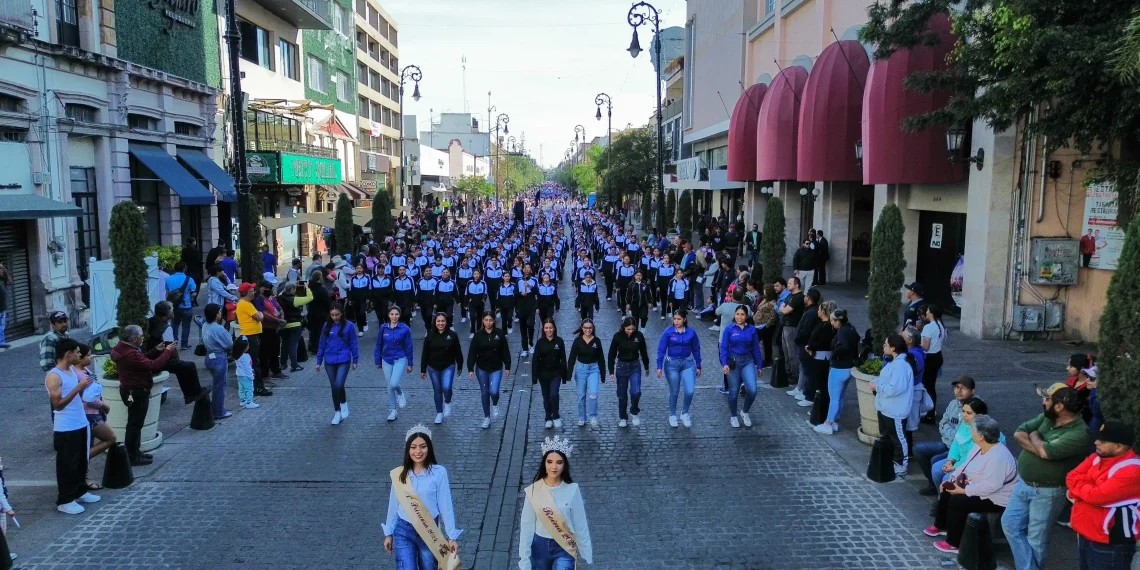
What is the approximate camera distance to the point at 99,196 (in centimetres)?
2023

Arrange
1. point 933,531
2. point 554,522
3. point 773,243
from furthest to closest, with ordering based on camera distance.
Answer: point 773,243
point 933,531
point 554,522

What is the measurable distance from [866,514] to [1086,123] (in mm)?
6876

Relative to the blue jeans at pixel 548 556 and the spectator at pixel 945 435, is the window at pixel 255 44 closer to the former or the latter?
the spectator at pixel 945 435

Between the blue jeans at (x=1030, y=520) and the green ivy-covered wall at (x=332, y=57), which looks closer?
the blue jeans at (x=1030, y=520)

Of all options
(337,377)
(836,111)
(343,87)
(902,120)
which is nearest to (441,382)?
(337,377)

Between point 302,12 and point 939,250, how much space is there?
26.4m

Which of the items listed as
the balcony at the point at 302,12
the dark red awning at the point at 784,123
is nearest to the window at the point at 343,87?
the balcony at the point at 302,12

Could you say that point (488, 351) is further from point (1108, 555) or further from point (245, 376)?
point (1108, 555)

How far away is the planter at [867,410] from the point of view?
9.33 m

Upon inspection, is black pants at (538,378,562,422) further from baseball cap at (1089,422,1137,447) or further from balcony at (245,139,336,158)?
balcony at (245,139,336,158)

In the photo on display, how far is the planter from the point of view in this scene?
30.6 feet

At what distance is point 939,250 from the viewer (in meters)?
18.9

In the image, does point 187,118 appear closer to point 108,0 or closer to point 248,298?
point 108,0

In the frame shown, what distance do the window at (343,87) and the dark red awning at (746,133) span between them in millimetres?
24620
